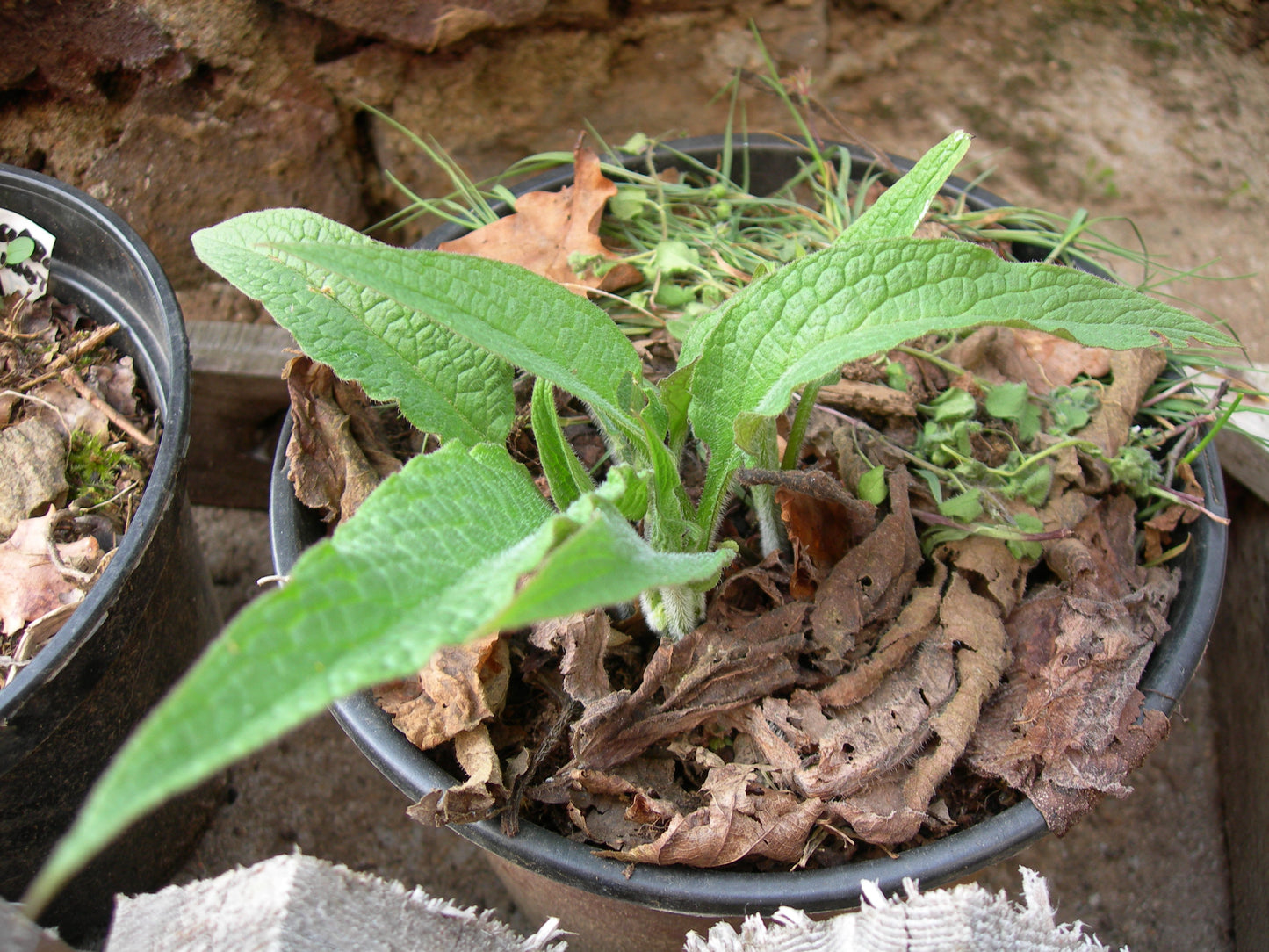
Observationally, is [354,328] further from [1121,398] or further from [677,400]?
[1121,398]

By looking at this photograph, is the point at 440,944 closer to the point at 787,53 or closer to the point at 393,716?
the point at 393,716

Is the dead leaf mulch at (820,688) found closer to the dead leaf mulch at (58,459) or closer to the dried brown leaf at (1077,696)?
the dried brown leaf at (1077,696)

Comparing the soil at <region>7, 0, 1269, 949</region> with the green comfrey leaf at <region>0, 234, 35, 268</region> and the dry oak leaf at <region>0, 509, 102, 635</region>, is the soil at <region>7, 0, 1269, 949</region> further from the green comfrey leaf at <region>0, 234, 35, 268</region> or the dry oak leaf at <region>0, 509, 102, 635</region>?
the dry oak leaf at <region>0, 509, 102, 635</region>

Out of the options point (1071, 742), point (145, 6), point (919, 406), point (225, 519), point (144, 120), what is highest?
point (145, 6)

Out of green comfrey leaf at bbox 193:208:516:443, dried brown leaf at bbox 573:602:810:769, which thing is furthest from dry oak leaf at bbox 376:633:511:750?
green comfrey leaf at bbox 193:208:516:443

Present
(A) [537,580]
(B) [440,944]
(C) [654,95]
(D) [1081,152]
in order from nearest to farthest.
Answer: (A) [537,580] < (B) [440,944] < (C) [654,95] < (D) [1081,152]

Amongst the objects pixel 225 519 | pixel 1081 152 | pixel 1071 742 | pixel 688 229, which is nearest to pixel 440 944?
pixel 1071 742

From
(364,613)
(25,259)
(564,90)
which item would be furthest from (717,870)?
(564,90)
